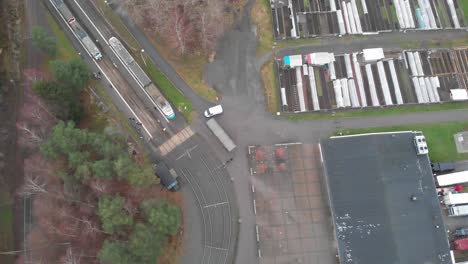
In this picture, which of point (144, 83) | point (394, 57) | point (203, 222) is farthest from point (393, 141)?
point (144, 83)

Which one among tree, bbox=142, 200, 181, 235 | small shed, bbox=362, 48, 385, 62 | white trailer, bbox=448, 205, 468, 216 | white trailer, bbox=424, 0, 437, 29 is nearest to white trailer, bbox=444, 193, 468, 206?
white trailer, bbox=448, 205, 468, 216

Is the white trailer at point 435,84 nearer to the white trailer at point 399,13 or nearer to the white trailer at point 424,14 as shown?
the white trailer at point 424,14

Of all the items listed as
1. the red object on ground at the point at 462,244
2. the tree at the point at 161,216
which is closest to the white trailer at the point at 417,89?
the red object on ground at the point at 462,244

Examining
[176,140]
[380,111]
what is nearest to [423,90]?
[380,111]

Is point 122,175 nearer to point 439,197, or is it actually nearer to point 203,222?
point 203,222

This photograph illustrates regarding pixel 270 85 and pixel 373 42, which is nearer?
pixel 270 85

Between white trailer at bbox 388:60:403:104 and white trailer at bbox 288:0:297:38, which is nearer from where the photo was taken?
white trailer at bbox 388:60:403:104

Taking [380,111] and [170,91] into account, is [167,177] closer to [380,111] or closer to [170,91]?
[170,91]

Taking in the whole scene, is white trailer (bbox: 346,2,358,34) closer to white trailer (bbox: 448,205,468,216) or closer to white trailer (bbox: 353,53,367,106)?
white trailer (bbox: 353,53,367,106)
